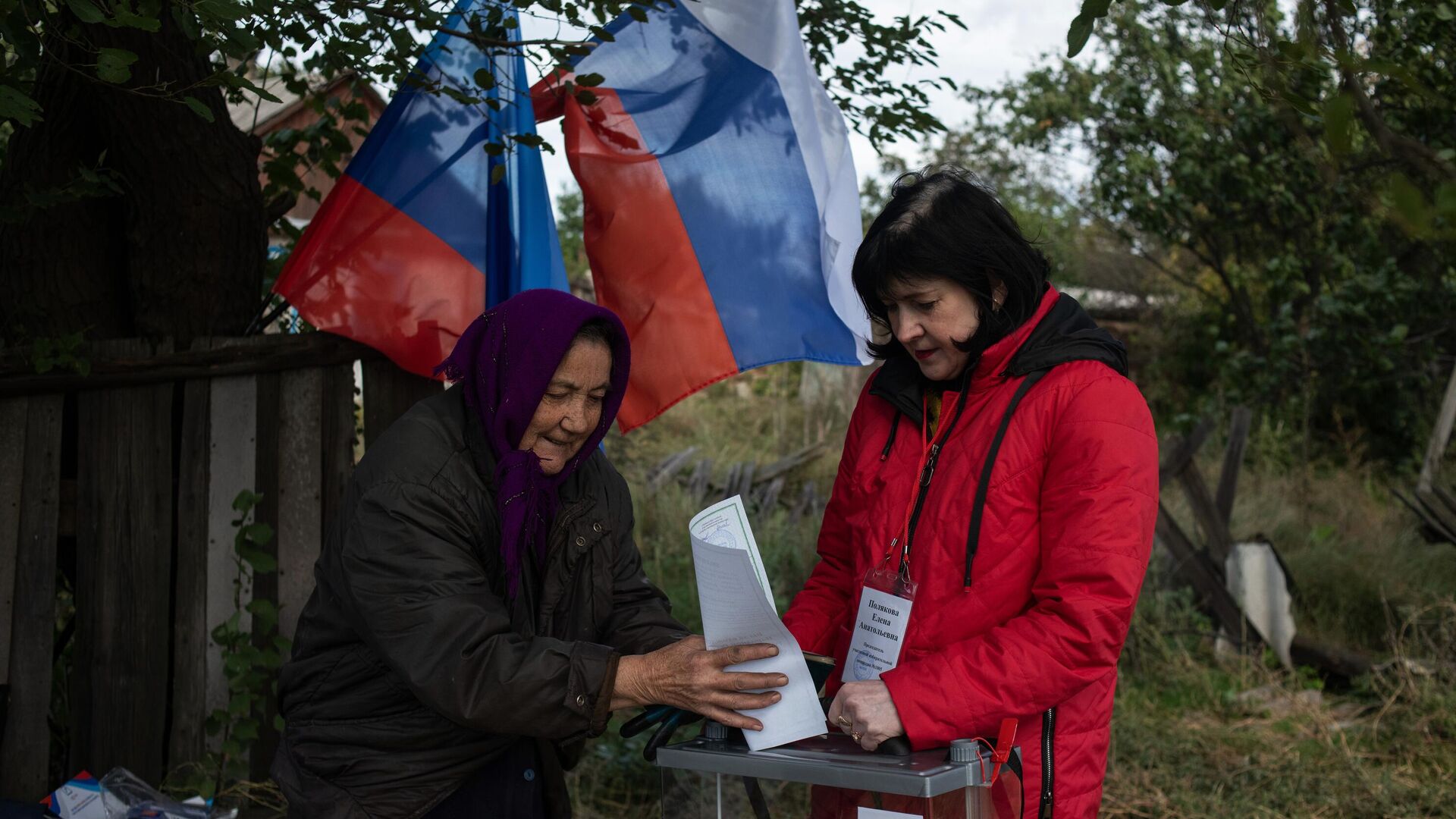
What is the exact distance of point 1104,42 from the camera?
10.9 metres

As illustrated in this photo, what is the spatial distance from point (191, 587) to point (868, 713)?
2.47 meters

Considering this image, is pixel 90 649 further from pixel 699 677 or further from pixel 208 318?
pixel 699 677

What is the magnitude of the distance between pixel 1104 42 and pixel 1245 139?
143 inches

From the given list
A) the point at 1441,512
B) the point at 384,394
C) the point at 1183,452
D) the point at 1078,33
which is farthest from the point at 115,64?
the point at 1441,512

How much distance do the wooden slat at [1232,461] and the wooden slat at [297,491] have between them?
4936 mm

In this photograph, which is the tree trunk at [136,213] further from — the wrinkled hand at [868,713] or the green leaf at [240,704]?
the wrinkled hand at [868,713]

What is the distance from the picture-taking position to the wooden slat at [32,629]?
340 cm

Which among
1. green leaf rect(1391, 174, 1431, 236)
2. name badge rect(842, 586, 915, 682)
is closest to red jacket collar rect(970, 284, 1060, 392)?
name badge rect(842, 586, 915, 682)

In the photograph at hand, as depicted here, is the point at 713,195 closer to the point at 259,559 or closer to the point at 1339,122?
the point at 259,559

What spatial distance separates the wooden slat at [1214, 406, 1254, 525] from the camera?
6.66 meters

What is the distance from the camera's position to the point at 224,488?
3.57m

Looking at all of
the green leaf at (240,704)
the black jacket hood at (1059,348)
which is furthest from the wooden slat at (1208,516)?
the green leaf at (240,704)

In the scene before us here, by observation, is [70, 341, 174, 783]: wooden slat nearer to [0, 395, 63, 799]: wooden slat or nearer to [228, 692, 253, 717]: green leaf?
[0, 395, 63, 799]: wooden slat

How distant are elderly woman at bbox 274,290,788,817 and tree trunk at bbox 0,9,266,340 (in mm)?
1662
